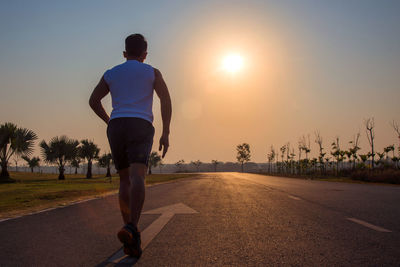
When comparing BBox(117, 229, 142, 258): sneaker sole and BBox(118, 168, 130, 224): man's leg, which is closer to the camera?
BBox(117, 229, 142, 258): sneaker sole

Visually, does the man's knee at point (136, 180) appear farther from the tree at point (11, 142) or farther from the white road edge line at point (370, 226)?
the tree at point (11, 142)

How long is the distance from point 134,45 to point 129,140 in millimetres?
1235

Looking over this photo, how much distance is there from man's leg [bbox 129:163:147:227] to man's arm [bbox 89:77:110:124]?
1087mm

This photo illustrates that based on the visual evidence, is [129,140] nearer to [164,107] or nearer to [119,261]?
[164,107]

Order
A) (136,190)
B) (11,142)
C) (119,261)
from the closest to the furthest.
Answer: (119,261) < (136,190) < (11,142)

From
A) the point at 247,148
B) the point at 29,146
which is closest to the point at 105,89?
the point at 29,146

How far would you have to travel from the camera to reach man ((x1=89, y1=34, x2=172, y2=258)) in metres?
3.06

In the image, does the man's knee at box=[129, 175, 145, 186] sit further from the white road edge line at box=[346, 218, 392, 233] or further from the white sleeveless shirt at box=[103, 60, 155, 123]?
the white road edge line at box=[346, 218, 392, 233]

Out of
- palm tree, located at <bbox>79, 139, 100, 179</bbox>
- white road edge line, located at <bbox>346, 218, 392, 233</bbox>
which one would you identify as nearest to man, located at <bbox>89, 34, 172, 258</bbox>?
white road edge line, located at <bbox>346, 218, 392, 233</bbox>

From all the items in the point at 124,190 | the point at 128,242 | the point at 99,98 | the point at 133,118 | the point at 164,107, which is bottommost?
the point at 128,242

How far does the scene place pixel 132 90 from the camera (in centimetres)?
325

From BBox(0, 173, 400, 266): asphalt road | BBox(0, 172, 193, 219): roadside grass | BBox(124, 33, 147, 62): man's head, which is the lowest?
BBox(0, 172, 193, 219): roadside grass

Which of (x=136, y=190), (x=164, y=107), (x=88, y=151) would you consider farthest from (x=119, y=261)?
(x=88, y=151)

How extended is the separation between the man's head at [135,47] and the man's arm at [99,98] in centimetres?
46
